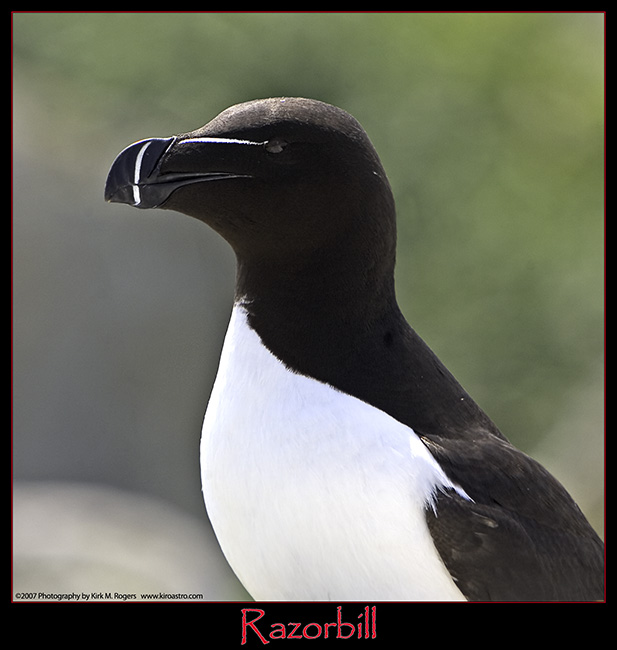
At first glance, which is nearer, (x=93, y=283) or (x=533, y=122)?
(x=93, y=283)

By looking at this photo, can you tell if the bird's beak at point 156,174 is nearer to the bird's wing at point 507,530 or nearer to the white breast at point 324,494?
the white breast at point 324,494

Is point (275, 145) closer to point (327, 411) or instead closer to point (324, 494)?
point (327, 411)

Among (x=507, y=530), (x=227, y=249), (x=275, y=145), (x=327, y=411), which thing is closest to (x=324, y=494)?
(x=327, y=411)

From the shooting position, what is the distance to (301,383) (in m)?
2.86

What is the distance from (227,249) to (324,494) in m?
4.95

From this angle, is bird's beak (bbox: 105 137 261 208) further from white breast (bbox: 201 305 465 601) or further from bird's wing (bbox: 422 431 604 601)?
bird's wing (bbox: 422 431 604 601)

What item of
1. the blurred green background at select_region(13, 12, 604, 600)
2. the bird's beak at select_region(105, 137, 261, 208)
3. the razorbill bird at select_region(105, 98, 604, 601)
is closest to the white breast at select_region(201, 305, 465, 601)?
the razorbill bird at select_region(105, 98, 604, 601)

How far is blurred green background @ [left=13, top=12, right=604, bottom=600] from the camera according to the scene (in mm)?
7270

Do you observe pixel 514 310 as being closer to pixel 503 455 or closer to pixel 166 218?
pixel 166 218

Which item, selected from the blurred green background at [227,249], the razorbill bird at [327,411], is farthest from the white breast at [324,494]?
the blurred green background at [227,249]

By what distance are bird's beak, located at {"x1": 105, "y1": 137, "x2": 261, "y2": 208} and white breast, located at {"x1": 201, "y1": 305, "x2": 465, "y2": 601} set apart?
1.81ft

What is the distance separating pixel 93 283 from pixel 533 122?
4469 mm

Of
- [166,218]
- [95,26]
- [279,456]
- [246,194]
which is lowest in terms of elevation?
[279,456]
